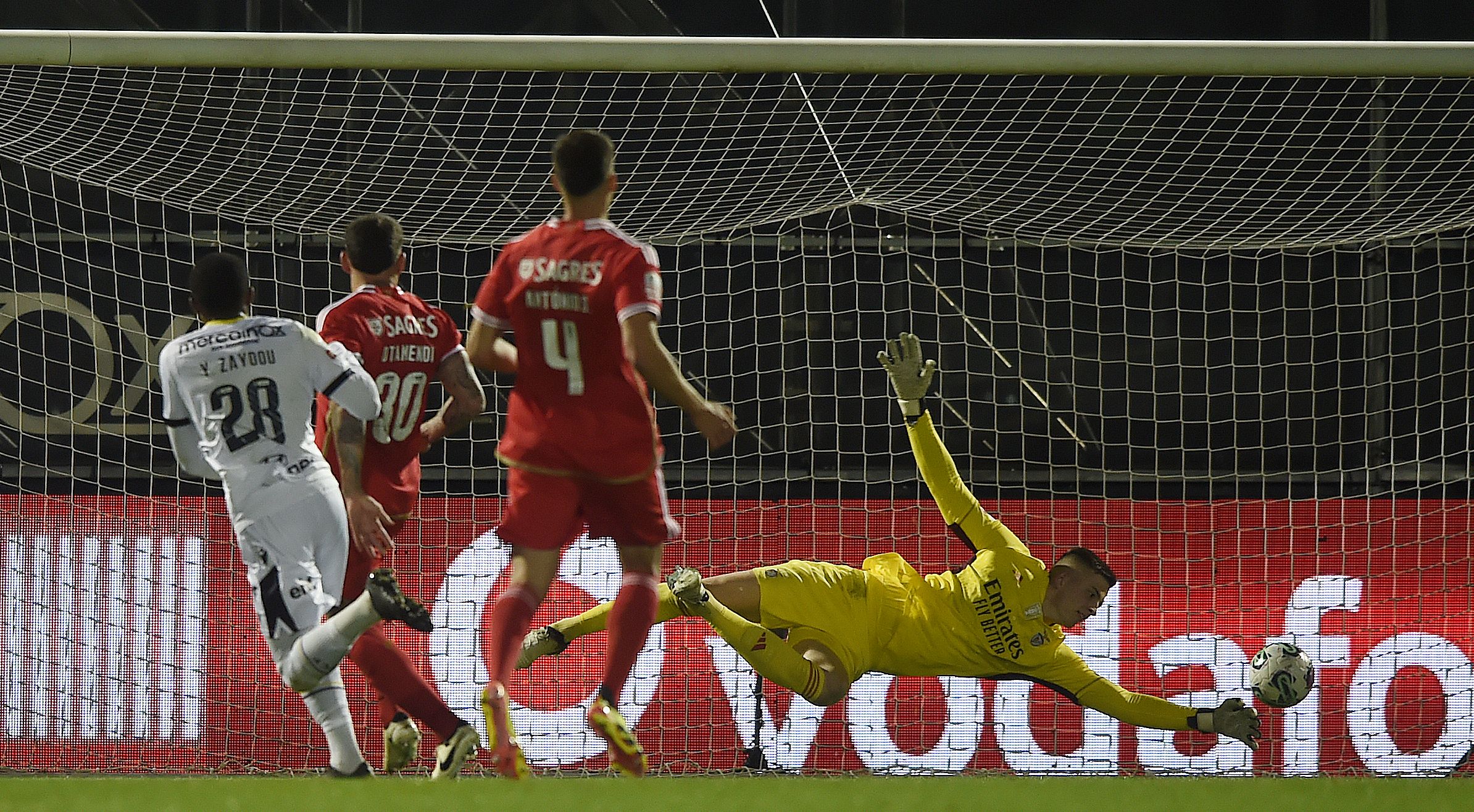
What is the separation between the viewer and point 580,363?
3629 mm

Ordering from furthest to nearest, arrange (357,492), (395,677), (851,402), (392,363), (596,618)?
1. (851,402)
2. (596,618)
3. (392,363)
4. (395,677)
5. (357,492)

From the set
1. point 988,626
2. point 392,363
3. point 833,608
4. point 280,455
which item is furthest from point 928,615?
point 280,455

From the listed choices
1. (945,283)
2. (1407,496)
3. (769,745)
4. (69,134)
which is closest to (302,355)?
(69,134)

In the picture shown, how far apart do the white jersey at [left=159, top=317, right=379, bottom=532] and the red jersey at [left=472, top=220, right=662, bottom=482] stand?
57 cm

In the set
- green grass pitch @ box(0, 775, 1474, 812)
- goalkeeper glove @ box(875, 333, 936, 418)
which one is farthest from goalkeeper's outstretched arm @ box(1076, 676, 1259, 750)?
green grass pitch @ box(0, 775, 1474, 812)

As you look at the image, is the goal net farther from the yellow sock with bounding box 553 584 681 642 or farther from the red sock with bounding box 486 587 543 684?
the red sock with bounding box 486 587 543 684

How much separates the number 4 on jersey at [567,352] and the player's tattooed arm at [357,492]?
691 mm

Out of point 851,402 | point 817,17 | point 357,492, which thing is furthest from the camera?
point 817,17

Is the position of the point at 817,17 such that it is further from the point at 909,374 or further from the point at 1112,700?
the point at 1112,700

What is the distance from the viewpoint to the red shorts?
12.0 feet

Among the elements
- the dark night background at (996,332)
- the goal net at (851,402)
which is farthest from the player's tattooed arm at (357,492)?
the dark night background at (996,332)

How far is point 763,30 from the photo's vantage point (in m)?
9.33

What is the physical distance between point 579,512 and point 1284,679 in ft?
10.3

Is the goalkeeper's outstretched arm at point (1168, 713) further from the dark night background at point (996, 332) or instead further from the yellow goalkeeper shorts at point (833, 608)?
the dark night background at point (996, 332)
